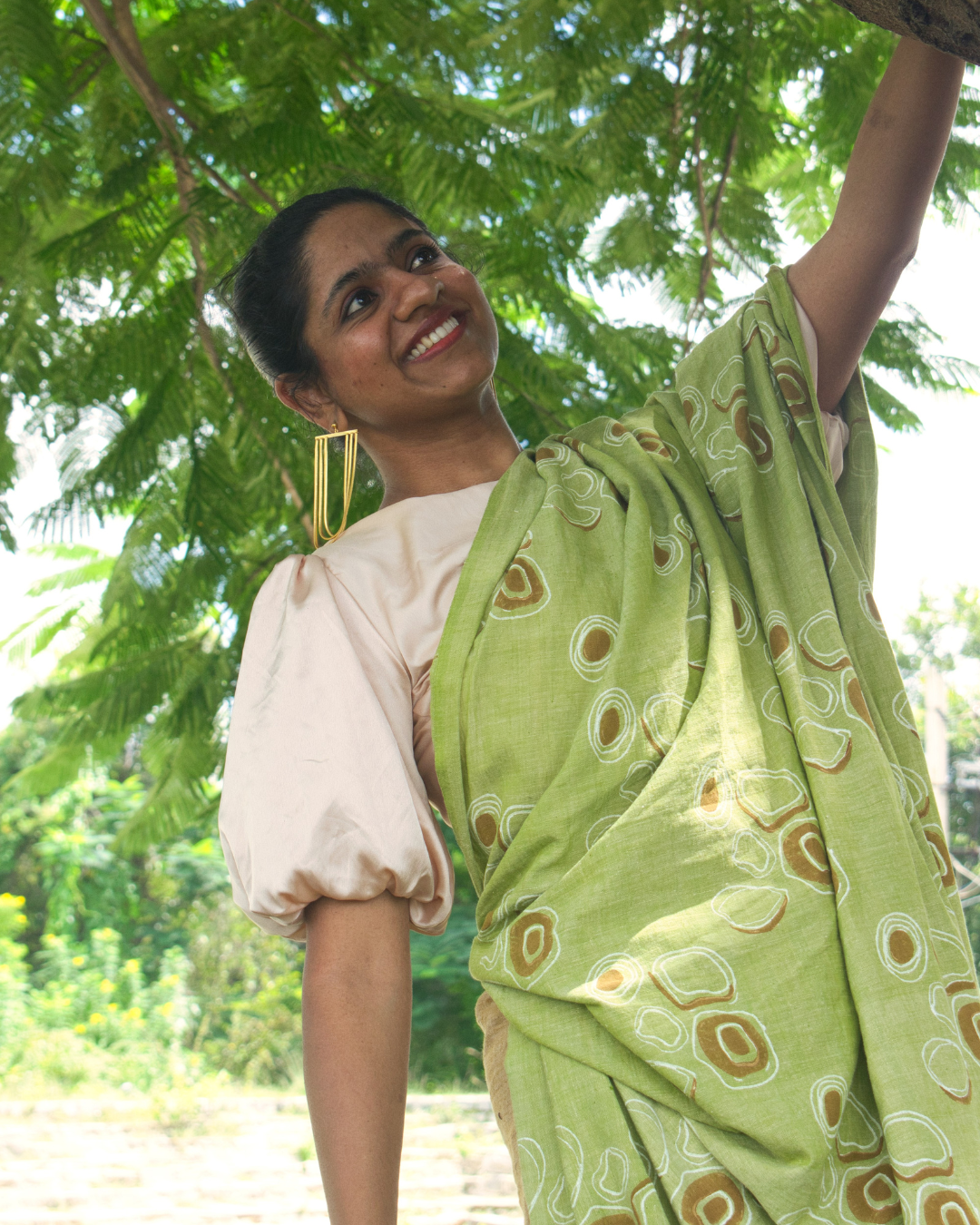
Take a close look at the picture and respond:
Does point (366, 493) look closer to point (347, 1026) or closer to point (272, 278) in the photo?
point (272, 278)

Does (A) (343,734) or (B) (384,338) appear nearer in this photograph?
(A) (343,734)

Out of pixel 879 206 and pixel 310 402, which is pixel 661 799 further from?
pixel 310 402

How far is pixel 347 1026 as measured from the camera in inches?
38.1

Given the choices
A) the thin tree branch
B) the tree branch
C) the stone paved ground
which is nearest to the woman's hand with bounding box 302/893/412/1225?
the tree branch

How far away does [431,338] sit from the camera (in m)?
1.33

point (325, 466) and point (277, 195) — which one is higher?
point (277, 195)

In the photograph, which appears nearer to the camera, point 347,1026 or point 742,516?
point 347,1026

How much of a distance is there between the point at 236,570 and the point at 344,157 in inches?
31.3

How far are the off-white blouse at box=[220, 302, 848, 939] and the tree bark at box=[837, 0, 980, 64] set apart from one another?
1.33 ft

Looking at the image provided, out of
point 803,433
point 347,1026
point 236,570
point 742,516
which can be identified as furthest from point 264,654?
point 236,570

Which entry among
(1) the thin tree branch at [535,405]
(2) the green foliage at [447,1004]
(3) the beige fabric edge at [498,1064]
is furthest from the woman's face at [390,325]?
(2) the green foliage at [447,1004]

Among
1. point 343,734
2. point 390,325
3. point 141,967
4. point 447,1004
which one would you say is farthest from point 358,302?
point 141,967

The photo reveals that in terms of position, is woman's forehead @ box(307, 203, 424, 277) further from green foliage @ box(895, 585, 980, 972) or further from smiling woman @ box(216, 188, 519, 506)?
green foliage @ box(895, 585, 980, 972)

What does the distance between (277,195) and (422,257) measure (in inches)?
33.0
